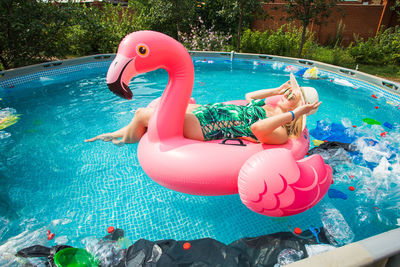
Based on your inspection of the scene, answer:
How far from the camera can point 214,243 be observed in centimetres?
214

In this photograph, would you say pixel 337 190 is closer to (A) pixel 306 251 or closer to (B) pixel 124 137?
(A) pixel 306 251

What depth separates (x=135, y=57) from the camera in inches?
83.7

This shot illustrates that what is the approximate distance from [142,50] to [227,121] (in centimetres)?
110

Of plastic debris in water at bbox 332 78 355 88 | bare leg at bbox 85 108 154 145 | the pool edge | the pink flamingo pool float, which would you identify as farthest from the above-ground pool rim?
the pool edge

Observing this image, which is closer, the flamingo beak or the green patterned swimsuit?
the flamingo beak

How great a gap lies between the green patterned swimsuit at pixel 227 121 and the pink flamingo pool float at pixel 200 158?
0.39ft

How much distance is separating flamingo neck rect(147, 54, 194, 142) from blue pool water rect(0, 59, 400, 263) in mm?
781

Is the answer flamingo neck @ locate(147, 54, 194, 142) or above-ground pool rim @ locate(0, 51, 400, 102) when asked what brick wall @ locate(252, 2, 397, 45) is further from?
flamingo neck @ locate(147, 54, 194, 142)

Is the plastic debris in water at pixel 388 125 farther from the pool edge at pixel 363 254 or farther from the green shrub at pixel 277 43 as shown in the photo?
the green shrub at pixel 277 43

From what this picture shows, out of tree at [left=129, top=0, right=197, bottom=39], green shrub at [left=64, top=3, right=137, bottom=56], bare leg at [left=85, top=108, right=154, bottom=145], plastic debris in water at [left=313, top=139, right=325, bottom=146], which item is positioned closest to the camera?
bare leg at [left=85, top=108, right=154, bottom=145]

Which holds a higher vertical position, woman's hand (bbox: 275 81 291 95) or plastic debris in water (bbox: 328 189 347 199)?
woman's hand (bbox: 275 81 291 95)

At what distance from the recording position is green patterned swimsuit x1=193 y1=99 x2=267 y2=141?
2.60 m

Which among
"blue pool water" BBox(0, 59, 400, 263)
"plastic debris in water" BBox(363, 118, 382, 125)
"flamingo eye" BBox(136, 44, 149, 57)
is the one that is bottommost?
"blue pool water" BBox(0, 59, 400, 263)

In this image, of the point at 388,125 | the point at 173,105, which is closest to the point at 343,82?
the point at 388,125
